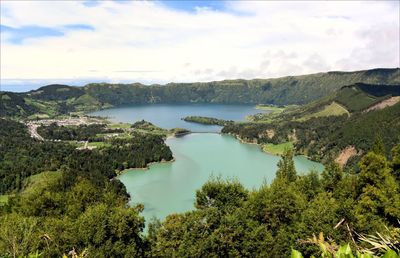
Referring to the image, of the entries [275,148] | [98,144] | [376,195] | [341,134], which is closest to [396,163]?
[376,195]

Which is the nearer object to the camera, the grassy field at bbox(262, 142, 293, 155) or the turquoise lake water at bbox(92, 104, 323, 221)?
the turquoise lake water at bbox(92, 104, 323, 221)

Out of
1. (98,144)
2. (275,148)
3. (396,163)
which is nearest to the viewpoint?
(396,163)

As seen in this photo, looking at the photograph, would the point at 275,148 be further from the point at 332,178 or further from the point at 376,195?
the point at 376,195

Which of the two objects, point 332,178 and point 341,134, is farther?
point 341,134

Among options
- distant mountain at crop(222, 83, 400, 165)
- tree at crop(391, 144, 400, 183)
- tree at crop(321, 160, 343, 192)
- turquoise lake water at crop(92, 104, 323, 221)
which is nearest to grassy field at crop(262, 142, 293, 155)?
turquoise lake water at crop(92, 104, 323, 221)

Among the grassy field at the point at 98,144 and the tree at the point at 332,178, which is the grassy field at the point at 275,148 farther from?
the tree at the point at 332,178

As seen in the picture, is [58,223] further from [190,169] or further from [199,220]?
[190,169]

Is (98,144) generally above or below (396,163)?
below

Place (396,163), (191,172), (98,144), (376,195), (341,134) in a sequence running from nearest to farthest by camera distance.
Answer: (376,195)
(396,163)
(191,172)
(341,134)
(98,144)

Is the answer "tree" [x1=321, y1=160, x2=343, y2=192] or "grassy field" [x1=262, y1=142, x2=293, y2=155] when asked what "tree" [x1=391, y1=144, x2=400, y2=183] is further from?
"grassy field" [x1=262, y1=142, x2=293, y2=155]

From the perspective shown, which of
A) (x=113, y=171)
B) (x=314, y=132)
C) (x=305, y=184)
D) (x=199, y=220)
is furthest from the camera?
(x=314, y=132)

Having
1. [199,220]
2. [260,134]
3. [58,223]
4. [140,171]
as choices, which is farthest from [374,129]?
[58,223]
